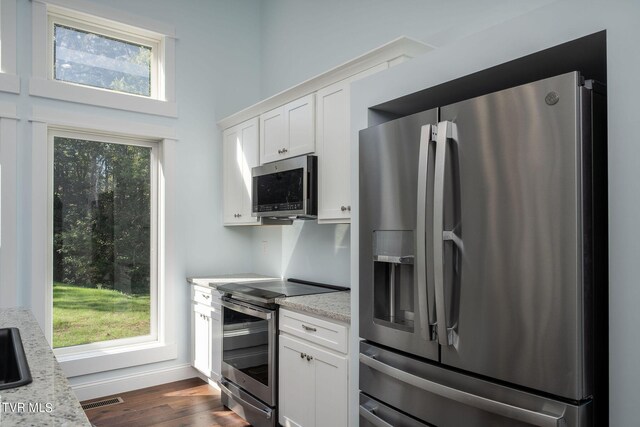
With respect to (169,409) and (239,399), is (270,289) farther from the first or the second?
(169,409)

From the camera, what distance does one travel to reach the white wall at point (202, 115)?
388cm

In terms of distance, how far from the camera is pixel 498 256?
134cm

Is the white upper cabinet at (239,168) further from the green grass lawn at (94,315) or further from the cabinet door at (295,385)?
the cabinet door at (295,385)

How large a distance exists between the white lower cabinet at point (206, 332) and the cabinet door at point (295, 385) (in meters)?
0.83

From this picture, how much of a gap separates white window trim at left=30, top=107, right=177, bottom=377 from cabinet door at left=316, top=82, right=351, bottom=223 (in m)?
1.65

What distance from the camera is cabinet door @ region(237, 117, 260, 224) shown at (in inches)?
141

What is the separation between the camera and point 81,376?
3418 mm

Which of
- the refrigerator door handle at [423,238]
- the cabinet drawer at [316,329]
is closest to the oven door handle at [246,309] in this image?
the cabinet drawer at [316,329]

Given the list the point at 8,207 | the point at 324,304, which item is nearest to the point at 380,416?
the point at 324,304

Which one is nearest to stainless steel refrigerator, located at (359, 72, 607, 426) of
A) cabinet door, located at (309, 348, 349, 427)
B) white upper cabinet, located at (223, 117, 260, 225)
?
cabinet door, located at (309, 348, 349, 427)

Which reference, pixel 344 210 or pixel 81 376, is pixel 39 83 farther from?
pixel 344 210

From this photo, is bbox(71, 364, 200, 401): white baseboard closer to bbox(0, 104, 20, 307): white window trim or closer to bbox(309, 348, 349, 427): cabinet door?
bbox(0, 104, 20, 307): white window trim

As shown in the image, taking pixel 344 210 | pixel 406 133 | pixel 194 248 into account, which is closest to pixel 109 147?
pixel 194 248

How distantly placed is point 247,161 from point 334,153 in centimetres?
120
